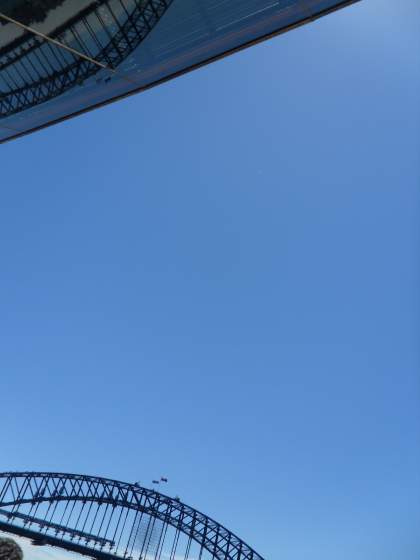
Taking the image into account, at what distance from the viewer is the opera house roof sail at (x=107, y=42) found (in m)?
7.43

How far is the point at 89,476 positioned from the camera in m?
64.2

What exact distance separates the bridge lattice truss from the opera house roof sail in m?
0.02

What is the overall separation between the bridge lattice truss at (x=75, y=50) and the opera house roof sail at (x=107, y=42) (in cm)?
2

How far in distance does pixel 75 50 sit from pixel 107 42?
73 cm

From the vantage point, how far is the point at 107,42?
29.1 ft

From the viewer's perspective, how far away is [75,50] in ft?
29.1

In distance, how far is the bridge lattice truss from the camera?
8258mm

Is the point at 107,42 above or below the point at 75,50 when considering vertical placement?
above

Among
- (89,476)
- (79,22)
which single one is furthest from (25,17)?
(89,476)

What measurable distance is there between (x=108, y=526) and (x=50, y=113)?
71378 mm

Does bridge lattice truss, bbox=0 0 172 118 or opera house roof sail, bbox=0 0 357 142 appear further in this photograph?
bridge lattice truss, bbox=0 0 172 118

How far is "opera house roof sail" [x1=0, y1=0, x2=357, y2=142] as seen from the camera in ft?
24.4

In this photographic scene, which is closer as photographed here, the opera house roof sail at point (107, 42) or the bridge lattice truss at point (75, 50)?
the opera house roof sail at point (107, 42)

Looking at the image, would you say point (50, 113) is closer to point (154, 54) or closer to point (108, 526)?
point (154, 54)
